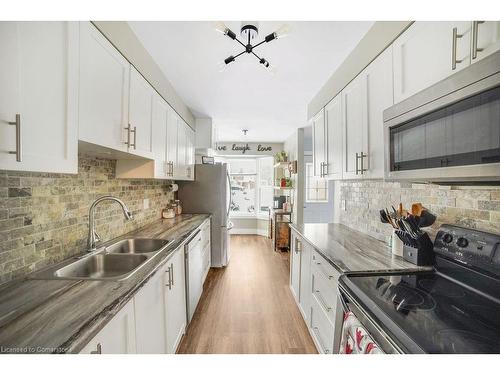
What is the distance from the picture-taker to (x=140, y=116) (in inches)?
71.5

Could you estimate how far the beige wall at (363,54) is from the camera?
1405mm

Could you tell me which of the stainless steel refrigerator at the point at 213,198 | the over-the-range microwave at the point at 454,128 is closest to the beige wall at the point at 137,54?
the stainless steel refrigerator at the point at 213,198

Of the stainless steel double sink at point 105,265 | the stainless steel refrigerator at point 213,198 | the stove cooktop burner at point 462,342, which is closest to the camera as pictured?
the stove cooktop burner at point 462,342

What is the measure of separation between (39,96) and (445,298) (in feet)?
5.81

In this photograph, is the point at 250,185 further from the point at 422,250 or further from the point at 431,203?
the point at 422,250

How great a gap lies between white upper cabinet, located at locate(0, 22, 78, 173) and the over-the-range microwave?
1483 mm

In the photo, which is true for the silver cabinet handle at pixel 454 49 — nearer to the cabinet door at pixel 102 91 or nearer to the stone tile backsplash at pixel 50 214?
the cabinet door at pixel 102 91

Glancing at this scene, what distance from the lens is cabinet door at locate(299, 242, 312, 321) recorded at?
6.56 ft

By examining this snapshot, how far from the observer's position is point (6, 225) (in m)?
1.04

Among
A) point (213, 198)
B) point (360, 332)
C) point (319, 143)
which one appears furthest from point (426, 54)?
point (213, 198)

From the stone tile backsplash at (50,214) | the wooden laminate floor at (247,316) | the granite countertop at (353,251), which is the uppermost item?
the stone tile backsplash at (50,214)

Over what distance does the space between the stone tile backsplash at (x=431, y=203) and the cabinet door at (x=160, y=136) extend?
199 cm
